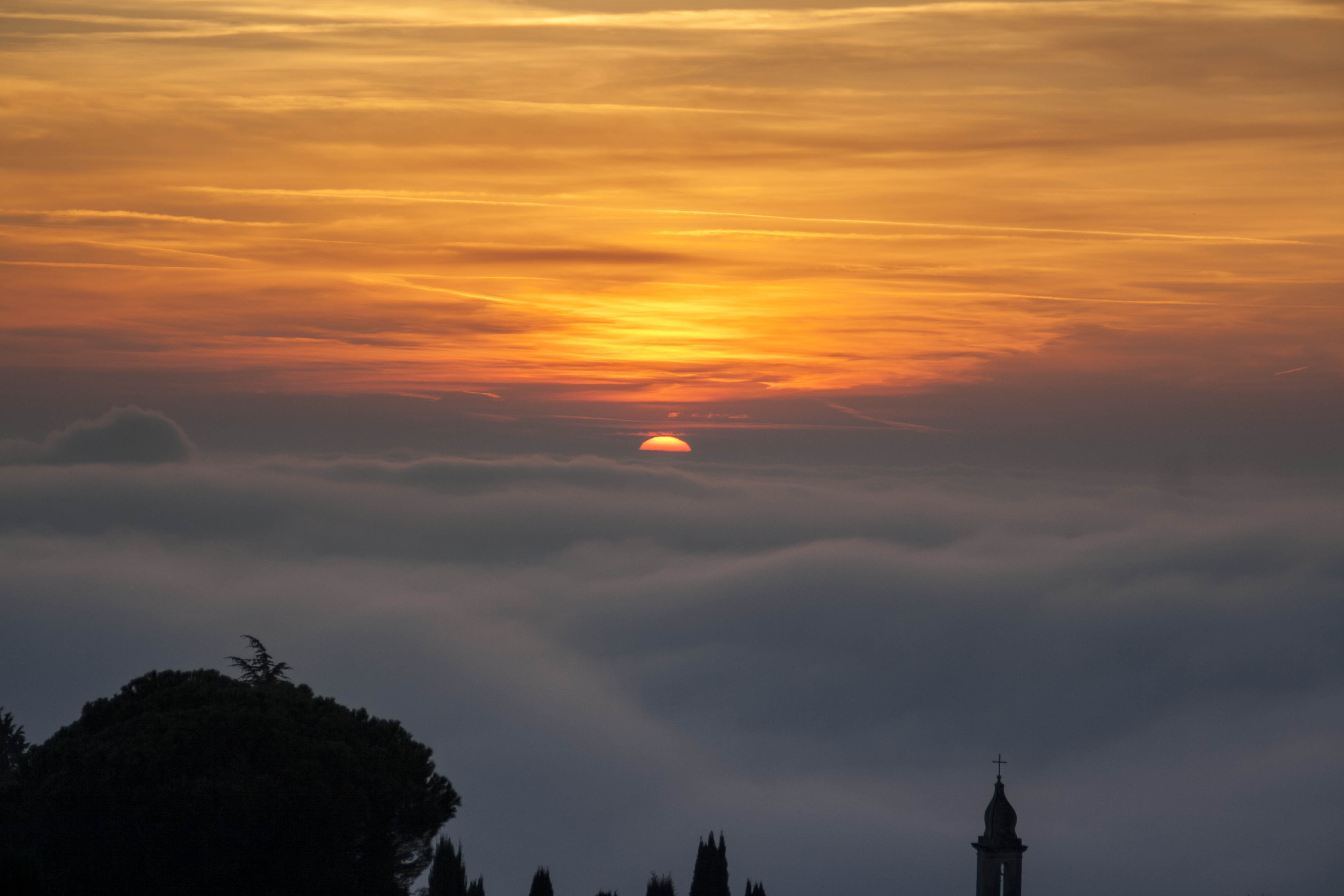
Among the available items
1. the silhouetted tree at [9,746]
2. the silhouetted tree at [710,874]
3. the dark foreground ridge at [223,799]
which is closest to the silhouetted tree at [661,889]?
the silhouetted tree at [710,874]

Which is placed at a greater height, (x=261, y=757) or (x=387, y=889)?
(x=261, y=757)

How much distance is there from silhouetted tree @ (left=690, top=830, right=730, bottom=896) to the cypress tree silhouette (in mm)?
7439

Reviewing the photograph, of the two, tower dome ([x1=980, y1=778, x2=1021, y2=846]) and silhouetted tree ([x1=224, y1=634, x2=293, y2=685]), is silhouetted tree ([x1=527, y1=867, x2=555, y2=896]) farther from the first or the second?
tower dome ([x1=980, y1=778, x2=1021, y2=846])

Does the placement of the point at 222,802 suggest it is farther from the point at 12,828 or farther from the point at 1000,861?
the point at 1000,861

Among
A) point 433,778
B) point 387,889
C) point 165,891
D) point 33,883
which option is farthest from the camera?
point 433,778

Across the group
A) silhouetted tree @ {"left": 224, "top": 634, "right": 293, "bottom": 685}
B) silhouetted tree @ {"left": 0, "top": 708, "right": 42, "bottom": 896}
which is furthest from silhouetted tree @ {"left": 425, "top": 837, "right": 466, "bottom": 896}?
silhouetted tree @ {"left": 0, "top": 708, "right": 42, "bottom": 896}

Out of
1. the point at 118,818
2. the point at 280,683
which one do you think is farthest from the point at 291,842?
the point at 280,683

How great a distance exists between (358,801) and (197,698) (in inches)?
227

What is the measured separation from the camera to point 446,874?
144ft

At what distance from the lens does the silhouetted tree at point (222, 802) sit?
3459cm

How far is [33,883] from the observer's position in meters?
22.9

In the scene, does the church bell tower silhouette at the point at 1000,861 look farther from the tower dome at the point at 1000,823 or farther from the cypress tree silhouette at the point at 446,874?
the cypress tree silhouette at the point at 446,874

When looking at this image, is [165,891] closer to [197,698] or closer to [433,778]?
[197,698]

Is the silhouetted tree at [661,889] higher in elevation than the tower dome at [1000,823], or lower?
lower
